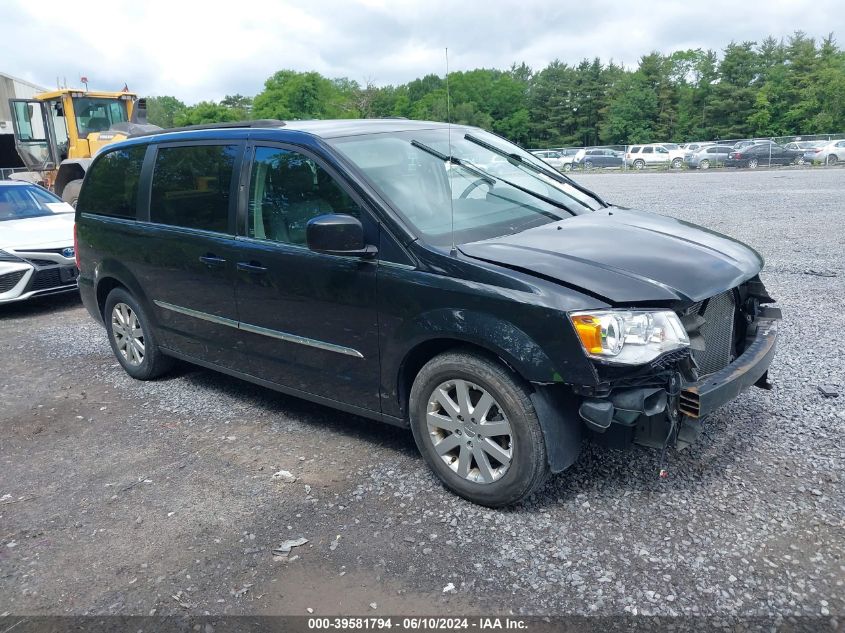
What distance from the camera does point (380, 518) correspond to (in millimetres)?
3561

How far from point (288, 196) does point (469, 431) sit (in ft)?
6.05

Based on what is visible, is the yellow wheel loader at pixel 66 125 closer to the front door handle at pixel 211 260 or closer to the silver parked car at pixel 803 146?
the front door handle at pixel 211 260

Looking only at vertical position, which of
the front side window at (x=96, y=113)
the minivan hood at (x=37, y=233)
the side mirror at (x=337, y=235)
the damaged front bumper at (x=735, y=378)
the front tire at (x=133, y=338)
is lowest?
the front tire at (x=133, y=338)

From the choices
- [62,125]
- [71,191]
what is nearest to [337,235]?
[71,191]

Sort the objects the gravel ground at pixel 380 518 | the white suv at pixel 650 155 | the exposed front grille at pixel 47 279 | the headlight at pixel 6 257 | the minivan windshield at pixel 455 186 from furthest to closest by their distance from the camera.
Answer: the white suv at pixel 650 155 < the exposed front grille at pixel 47 279 < the headlight at pixel 6 257 < the minivan windshield at pixel 455 186 < the gravel ground at pixel 380 518

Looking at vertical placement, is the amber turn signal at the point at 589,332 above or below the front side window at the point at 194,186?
below

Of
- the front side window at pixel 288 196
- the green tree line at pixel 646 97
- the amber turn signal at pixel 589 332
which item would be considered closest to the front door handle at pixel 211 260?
the front side window at pixel 288 196

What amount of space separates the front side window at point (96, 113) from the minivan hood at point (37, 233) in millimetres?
7221

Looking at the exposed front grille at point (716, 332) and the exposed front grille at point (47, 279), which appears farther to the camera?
the exposed front grille at point (47, 279)

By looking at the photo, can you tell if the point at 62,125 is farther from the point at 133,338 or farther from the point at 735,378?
the point at 735,378

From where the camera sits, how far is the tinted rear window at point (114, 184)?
5.49 m

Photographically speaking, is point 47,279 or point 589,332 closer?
point 589,332

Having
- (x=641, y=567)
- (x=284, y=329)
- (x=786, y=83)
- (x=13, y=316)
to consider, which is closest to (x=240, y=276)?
(x=284, y=329)

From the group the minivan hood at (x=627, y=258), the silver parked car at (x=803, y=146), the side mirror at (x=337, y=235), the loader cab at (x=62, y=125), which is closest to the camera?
the minivan hood at (x=627, y=258)
